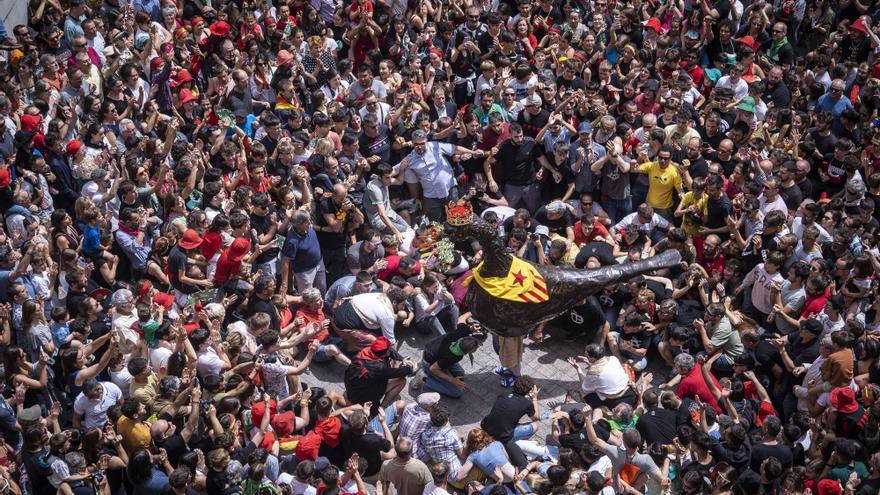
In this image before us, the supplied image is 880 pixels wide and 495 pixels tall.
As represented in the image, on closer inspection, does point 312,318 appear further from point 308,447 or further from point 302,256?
point 308,447

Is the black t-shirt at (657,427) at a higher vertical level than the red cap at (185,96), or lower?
lower

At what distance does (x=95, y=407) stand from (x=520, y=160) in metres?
6.25

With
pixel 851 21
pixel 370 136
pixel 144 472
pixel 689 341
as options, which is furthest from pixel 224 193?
pixel 851 21

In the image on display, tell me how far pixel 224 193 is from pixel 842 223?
7.20 m

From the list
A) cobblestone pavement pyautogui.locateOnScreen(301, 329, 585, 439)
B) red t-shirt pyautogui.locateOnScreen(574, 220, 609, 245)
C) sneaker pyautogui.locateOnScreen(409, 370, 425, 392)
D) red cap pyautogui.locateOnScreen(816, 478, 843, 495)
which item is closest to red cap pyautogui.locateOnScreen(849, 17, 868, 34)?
red t-shirt pyautogui.locateOnScreen(574, 220, 609, 245)

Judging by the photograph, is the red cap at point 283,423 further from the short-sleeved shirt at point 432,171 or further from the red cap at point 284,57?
the red cap at point 284,57

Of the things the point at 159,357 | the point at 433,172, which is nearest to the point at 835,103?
the point at 433,172

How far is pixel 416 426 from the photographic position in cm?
1070

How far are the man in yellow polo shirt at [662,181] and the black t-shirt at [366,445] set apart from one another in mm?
5036

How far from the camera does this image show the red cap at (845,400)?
1060cm

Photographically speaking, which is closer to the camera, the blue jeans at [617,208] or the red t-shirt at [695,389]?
the red t-shirt at [695,389]

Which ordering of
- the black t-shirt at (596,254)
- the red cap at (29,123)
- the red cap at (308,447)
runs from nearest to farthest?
the red cap at (308,447), the black t-shirt at (596,254), the red cap at (29,123)

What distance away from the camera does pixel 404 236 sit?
44.5 feet

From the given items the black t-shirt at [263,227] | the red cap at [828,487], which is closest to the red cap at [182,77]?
the black t-shirt at [263,227]
